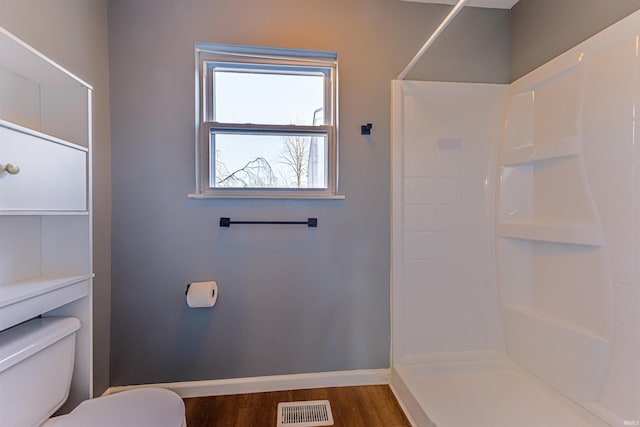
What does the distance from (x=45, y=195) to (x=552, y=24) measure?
8.45ft

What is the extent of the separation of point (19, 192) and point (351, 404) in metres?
1.75

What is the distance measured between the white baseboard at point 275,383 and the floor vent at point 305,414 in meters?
0.12

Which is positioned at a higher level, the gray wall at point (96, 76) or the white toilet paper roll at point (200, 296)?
the gray wall at point (96, 76)

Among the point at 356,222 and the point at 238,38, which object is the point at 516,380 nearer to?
the point at 356,222

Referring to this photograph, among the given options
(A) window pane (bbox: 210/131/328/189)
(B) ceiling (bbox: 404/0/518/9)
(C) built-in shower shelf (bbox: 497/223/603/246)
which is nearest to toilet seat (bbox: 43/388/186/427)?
(A) window pane (bbox: 210/131/328/189)

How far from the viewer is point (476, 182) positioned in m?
1.80

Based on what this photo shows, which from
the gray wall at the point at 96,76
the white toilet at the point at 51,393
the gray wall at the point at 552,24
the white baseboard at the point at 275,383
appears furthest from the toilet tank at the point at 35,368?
the gray wall at the point at 552,24

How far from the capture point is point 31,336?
0.96m

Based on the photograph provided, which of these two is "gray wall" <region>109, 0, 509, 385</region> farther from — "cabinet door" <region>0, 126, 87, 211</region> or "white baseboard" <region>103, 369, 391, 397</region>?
"cabinet door" <region>0, 126, 87, 211</region>

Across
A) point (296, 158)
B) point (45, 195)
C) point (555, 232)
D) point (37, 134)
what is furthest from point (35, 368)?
point (555, 232)

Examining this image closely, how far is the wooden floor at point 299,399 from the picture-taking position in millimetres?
1426

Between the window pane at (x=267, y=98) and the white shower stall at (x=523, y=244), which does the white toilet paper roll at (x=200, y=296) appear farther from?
the white shower stall at (x=523, y=244)

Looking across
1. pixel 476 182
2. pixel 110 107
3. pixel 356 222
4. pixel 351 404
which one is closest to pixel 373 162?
pixel 356 222

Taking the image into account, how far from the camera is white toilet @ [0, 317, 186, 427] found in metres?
0.88
